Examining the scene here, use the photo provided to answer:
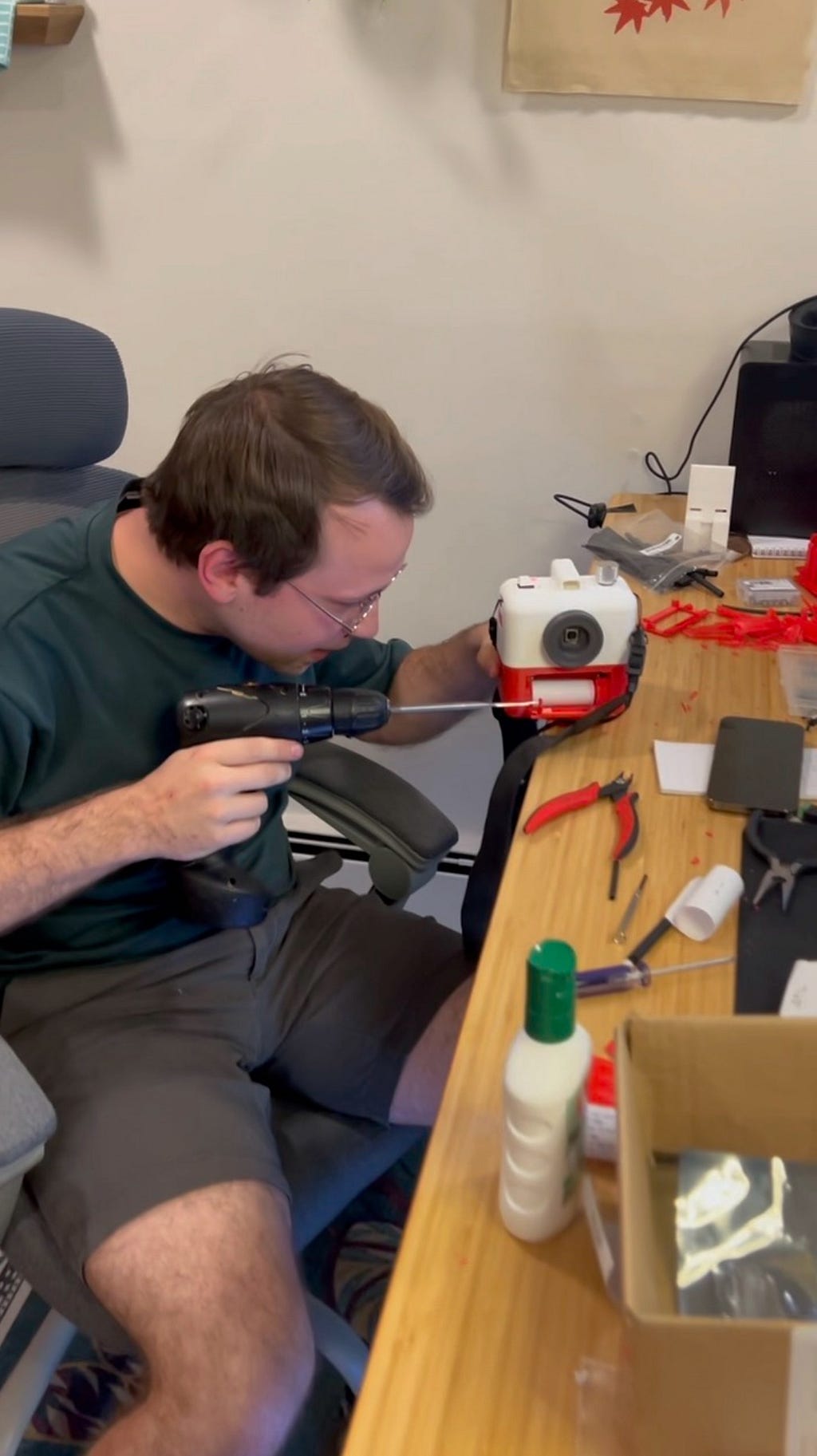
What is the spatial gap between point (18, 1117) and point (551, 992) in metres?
0.41

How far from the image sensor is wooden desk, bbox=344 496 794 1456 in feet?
1.79

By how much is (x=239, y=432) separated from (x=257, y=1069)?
622mm

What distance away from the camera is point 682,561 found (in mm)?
1439

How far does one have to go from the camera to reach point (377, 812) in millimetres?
1205

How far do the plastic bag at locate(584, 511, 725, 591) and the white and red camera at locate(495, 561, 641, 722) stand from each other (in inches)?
12.8

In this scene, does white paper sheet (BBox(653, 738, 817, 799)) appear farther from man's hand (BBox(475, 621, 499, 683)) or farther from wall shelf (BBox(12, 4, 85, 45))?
wall shelf (BBox(12, 4, 85, 45))

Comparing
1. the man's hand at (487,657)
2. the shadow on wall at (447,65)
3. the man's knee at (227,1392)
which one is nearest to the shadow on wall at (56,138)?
the shadow on wall at (447,65)

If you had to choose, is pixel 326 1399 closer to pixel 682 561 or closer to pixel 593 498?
pixel 682 561

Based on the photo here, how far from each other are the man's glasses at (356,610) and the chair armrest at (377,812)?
18 centimetres

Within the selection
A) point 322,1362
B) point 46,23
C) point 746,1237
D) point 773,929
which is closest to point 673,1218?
point 746,1237

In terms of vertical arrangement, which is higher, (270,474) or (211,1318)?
(270,474)

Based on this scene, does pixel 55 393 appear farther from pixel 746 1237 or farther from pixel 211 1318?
pixel 746 1237

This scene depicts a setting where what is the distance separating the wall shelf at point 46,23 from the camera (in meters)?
1.54

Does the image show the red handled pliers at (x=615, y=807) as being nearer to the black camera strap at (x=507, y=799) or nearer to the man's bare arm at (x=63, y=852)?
the black camera strap at (x=507, y=799)
